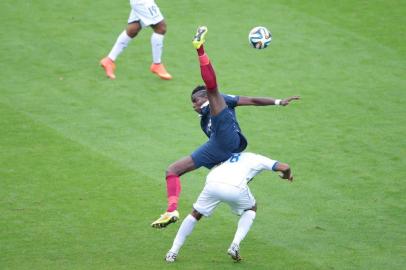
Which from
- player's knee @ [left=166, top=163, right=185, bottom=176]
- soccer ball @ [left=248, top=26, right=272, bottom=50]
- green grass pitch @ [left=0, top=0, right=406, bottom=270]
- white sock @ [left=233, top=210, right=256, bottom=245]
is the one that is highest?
soccer ball @ [left=248, top=26, right=272, bottom=50]

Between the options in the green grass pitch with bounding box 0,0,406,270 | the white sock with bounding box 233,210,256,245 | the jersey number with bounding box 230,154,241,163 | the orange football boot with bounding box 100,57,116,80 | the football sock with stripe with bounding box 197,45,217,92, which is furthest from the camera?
the orange football boot with bounding box 100,57,116,80

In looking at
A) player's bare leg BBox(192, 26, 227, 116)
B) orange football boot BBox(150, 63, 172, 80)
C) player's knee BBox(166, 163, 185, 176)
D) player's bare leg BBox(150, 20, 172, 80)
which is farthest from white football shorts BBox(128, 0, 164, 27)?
player's knee BBox(166, 163, 185, 176)

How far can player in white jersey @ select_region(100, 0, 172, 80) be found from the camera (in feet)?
46.4

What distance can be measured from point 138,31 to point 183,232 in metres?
6.35

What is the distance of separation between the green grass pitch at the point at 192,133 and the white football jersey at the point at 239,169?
3.21ft

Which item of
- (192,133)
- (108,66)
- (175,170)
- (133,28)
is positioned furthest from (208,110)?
(108,66)

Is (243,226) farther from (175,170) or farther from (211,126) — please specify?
(211,126)

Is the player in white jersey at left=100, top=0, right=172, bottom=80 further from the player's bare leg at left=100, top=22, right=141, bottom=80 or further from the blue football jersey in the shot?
the blue football jersey

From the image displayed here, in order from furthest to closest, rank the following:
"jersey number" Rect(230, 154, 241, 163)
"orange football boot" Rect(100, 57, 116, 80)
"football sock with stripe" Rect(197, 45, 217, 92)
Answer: "orange football boot" Rect(100, 57, 116, 80) → "jersey number" Rect(230, 154, 241, 163) → "football sock with stripe" Rect(197, 45, 217, 92)

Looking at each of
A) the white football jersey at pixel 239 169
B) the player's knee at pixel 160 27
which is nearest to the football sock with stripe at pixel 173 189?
the white football jersey at pixel 239 169

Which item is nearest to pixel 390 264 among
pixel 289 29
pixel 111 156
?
pixel 111 156

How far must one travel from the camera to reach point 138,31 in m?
14.5

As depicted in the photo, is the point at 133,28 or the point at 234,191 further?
the point at 133,28

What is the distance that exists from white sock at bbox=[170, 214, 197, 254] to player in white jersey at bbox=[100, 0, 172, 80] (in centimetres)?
589
